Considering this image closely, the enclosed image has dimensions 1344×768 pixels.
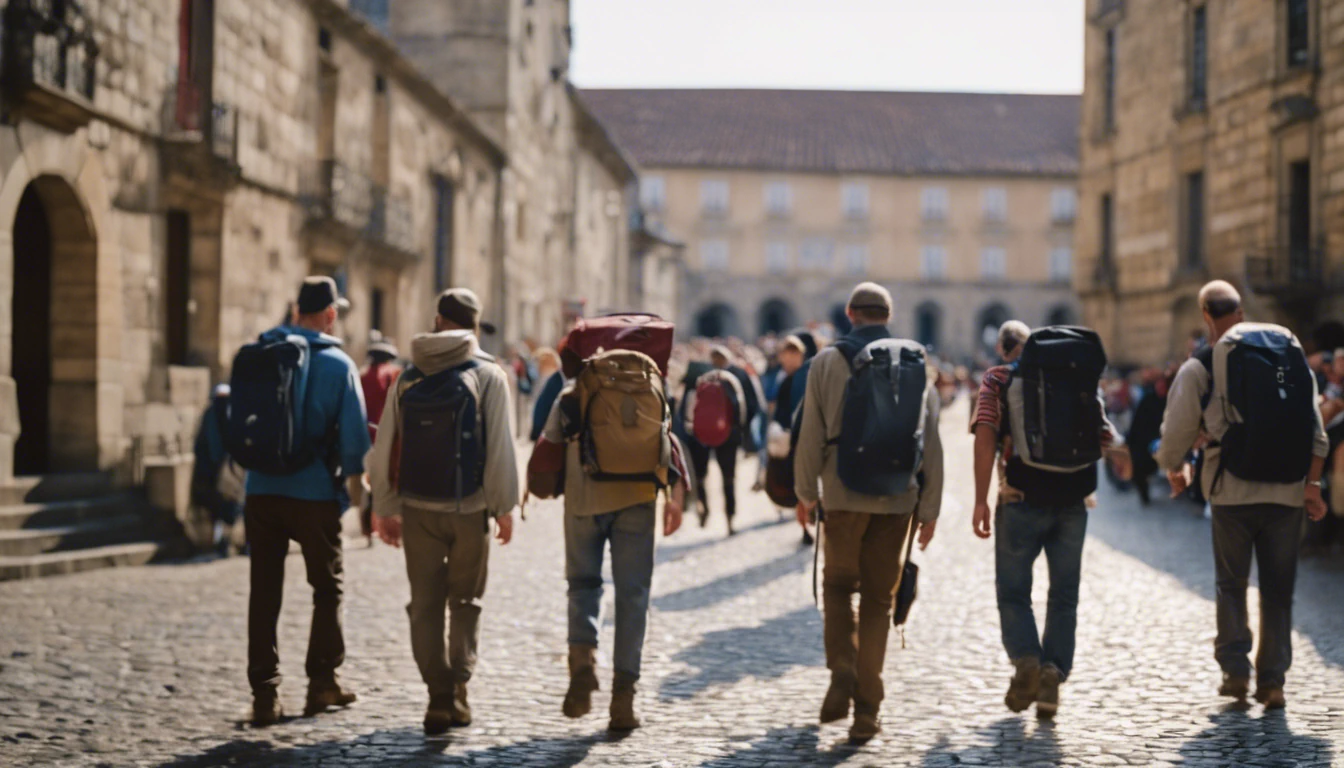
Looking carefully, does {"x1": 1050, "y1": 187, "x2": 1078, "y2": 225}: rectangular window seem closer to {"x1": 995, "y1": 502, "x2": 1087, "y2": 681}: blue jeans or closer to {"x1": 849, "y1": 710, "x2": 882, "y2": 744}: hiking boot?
{"x1": 995, "y1": 502, "x2": 1087, "y2": 681}: blue jeans

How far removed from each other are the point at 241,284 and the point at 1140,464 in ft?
33.6

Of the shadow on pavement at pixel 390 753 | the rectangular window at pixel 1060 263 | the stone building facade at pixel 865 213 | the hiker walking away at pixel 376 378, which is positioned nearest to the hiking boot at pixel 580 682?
the shadow on pavement at pixel 390 753

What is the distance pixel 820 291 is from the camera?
2805 inches

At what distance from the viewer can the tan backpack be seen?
21.6ft

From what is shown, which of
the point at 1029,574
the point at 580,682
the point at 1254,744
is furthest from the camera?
the point at 1029,574

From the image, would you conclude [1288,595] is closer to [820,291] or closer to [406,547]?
[406,547]

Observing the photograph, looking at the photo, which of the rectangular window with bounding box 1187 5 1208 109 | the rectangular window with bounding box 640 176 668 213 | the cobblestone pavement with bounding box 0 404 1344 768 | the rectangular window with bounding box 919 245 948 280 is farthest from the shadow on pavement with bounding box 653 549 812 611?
the rectangular window with bounding box 919 245 948 280

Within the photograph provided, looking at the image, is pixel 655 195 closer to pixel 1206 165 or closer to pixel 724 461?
pixel 1206 165

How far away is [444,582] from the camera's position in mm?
6566

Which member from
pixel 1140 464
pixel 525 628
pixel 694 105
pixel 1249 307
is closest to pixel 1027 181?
pixel 694 105

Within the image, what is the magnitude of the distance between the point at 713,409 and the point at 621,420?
6.70 metres

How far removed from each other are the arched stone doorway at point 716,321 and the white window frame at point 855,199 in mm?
6879

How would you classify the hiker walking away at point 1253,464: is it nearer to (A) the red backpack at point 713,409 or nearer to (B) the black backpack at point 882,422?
(B) the black backpack at point 882,422

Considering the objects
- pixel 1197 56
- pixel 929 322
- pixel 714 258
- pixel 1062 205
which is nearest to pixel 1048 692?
pixel 1197 56
